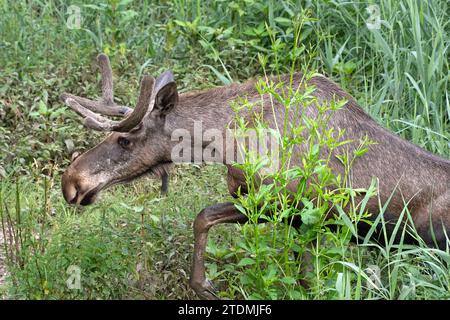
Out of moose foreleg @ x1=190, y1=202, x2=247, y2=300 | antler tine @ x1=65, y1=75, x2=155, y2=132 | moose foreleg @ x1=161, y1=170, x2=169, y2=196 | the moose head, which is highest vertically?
antler tine @ x1=65, y1=75, x2=155, y2=132

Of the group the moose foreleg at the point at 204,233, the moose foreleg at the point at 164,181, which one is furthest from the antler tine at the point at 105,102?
the moose foreleg at the point at 204,233

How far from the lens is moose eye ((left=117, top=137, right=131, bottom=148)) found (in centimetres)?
714

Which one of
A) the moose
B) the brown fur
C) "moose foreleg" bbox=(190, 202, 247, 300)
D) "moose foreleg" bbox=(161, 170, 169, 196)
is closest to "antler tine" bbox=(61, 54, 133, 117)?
the moose

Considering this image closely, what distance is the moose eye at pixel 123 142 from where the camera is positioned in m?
7.14

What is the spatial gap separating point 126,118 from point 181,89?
2377mm

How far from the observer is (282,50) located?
9578 mm

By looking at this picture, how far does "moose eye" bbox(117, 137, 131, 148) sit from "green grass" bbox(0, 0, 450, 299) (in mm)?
414

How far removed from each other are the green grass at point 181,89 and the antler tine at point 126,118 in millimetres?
509

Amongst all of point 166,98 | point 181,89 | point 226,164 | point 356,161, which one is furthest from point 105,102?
point 181,89

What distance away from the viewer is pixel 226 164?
6945 millimetres

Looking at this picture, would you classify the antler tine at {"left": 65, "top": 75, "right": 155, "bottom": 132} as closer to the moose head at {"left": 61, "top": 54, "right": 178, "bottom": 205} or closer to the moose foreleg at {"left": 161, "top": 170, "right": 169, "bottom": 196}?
the moose head at {"left": 61, "top": 54, "right": 178, "bottom": 205}

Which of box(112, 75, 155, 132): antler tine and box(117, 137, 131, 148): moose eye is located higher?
box(112, 75, 155, 132): antler tine

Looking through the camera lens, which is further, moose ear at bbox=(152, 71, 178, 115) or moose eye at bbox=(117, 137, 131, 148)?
moose eye at bbox=(117, 137, 131, 148)

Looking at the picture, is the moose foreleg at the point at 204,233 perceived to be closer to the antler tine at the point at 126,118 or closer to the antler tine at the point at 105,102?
the antler tine at the point at 126,118
